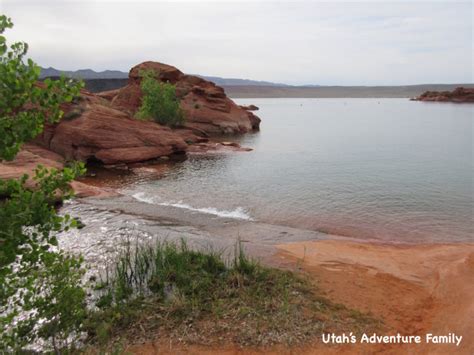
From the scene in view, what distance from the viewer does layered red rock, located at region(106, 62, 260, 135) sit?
4809cm

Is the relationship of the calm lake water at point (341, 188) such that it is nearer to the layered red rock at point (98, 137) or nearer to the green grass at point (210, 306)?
the layered red rock at point (98, 137)

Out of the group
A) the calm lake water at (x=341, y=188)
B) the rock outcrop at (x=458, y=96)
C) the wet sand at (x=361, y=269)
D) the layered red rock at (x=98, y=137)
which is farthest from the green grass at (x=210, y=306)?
the rock outcrop at (x=458, y=96)

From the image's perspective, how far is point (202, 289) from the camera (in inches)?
349

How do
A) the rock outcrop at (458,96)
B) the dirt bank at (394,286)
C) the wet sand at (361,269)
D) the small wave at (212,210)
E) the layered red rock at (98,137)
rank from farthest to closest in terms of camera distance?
1. the rock outcrop at (458,96)
2. the layered red rock at (98,137)
3. the small wave at (212,210)
4. the wet sand at (361,269)
5. the dirt bank at (394,286)

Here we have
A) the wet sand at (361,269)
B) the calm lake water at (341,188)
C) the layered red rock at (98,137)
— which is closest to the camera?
the wet sand at (361,269)

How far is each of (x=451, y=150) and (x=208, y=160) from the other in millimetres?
22250

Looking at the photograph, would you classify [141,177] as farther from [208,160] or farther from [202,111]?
[202,111]

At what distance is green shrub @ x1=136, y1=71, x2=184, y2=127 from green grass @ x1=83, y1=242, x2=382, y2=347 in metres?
30.1

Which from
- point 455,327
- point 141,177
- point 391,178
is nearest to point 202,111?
point 141,177

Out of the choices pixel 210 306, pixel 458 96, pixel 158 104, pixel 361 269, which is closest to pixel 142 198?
pixel 210 306

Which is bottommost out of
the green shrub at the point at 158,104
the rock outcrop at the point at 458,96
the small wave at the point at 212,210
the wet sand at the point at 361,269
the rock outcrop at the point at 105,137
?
the small wave at the point at 212,210

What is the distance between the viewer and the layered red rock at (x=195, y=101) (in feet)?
158

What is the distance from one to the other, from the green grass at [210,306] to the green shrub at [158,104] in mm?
30099

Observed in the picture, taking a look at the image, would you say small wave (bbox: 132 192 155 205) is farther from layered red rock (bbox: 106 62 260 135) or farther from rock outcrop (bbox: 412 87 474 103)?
rock outcrop (bbox: 412 87 474 103)
